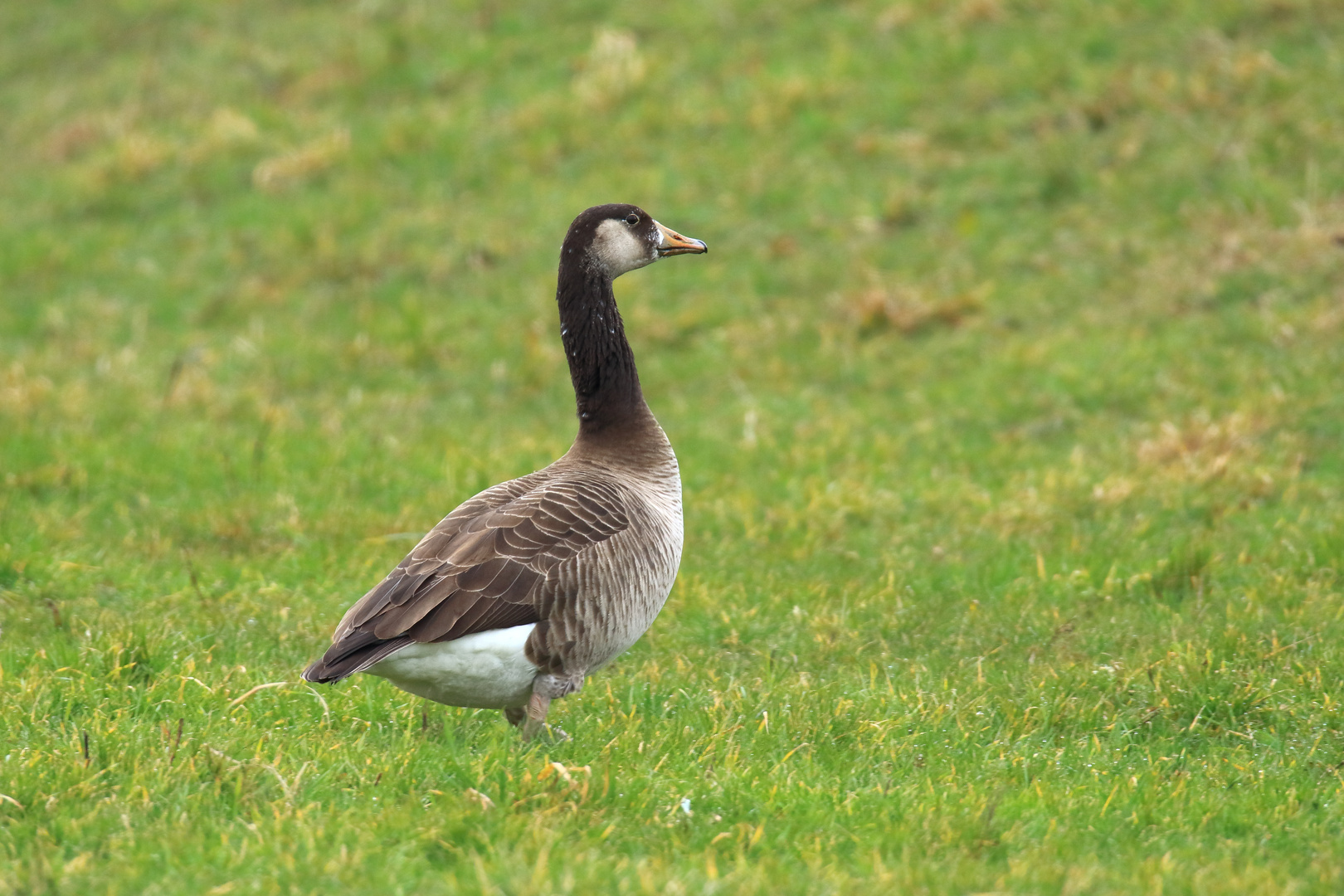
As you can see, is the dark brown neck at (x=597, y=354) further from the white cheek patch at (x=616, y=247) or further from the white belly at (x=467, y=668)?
the white belly at (x=467, y=668)

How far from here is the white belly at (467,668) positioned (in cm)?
552

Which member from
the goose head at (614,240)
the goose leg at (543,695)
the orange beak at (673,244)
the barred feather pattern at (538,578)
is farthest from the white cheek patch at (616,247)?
the goose leg at (543,695)

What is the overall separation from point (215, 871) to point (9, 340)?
37.5ft

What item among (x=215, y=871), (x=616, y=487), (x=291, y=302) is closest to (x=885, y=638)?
(x=616, y=487)

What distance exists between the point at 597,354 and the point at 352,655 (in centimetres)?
234

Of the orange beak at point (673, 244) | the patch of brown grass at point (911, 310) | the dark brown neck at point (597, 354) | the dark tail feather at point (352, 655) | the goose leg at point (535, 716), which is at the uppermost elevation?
the orange beak at point (673, 244)

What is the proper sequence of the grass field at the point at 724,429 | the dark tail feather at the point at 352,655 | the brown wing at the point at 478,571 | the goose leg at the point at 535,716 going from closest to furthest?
the grass field at the point at 724,429 < the dark tail feather at the point at 352,655 < the brown wing at the point at 478,571 < the goose leg at the point at 535,716

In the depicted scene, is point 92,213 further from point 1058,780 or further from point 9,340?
point 1058,780

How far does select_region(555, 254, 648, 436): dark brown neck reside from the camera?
716cm

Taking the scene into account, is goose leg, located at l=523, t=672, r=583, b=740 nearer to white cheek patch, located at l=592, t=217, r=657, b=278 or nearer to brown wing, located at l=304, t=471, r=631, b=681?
brown wing, located at l=304, t=471, r=631, b=681

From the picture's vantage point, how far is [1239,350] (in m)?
11.5

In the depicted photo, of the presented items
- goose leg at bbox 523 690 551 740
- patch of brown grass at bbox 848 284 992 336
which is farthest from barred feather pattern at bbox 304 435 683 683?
patch of brown grass at bbox 848 284 992 336

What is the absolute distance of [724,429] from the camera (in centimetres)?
1173

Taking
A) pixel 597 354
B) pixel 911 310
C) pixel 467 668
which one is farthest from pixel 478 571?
pixel 911 310
